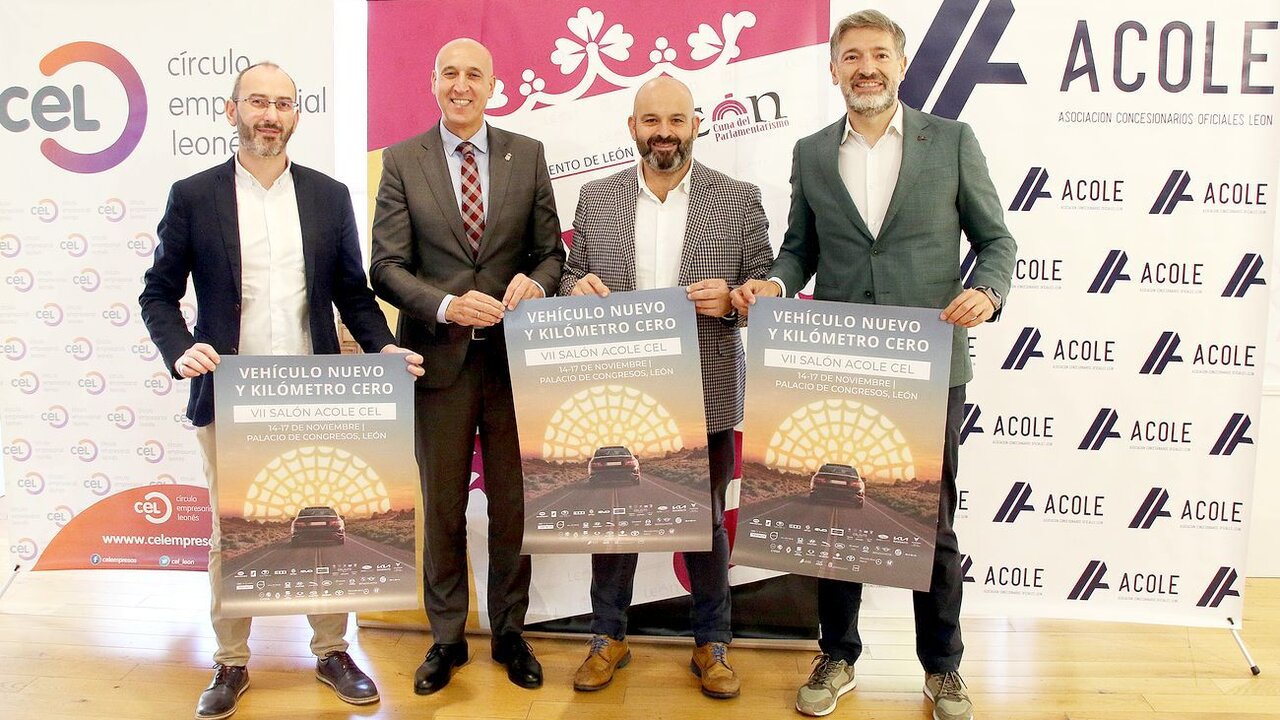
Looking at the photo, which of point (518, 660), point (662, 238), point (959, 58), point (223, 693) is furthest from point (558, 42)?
point (223, 693)

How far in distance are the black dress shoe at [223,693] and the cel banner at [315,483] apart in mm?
415

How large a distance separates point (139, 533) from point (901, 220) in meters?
3.06

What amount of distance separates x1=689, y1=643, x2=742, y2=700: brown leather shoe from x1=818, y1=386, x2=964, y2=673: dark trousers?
0.30 m

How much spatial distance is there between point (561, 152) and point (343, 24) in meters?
1.10

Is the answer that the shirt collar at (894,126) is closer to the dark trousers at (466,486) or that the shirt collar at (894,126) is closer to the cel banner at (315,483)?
the dark trousers at (466,486)

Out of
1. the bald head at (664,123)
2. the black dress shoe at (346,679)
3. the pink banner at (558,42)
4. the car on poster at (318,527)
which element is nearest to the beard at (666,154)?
the bald head at (664,123)

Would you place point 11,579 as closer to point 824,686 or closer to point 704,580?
point 704,580

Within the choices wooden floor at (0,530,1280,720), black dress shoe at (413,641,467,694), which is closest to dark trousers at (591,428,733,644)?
wooden floor at (0,530,1280,720)

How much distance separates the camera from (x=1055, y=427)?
10.5ft

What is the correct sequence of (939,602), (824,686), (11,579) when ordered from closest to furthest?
(939,602) → (824,686) → (11,579)

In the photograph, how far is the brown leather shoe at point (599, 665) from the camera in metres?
2.73

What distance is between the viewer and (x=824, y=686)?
262cm

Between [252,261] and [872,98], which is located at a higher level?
[872,98]

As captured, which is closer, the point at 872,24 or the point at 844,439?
the point at 844,439
